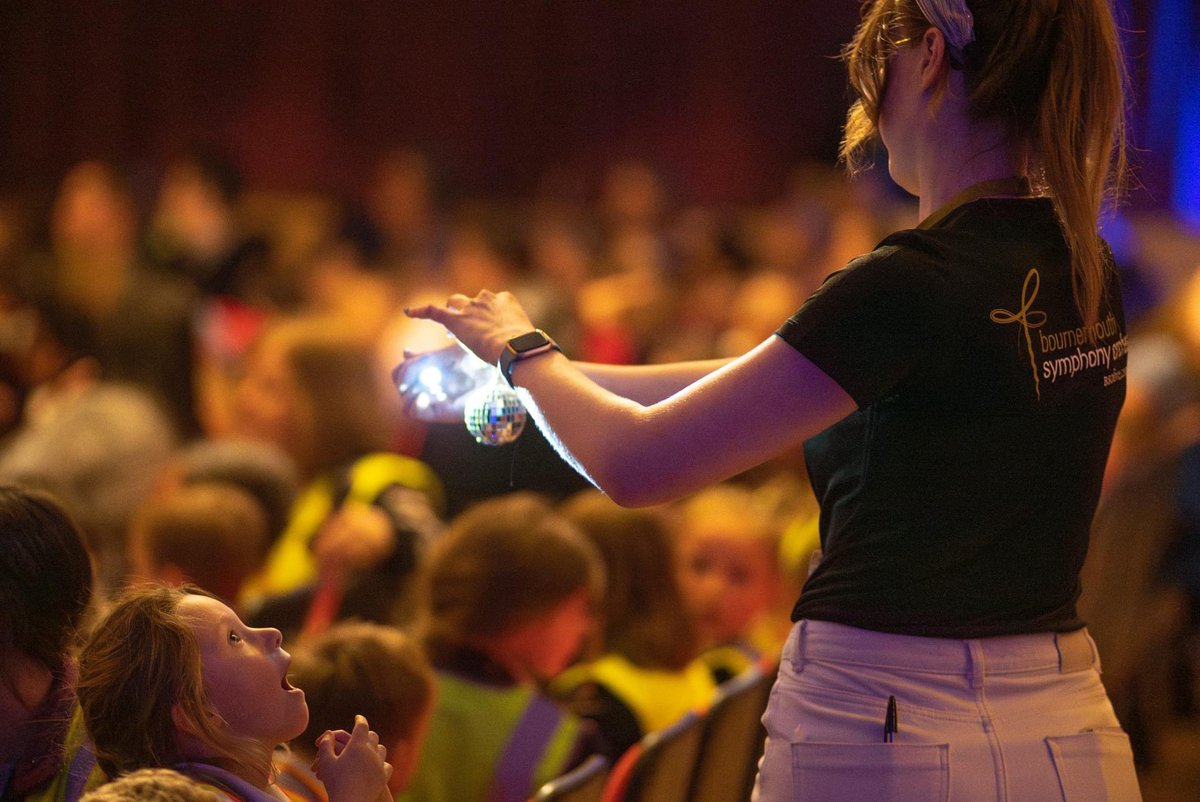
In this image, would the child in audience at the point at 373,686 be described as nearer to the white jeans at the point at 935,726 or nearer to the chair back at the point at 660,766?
the chair back at the point at 660,766

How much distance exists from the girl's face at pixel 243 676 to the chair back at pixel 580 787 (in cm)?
50

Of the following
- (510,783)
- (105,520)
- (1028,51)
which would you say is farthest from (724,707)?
(105,520)

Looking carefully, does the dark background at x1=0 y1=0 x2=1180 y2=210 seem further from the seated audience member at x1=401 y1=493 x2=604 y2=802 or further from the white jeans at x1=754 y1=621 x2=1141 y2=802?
the white jeans at x1=754 y1=621 x2=1141 y2=802

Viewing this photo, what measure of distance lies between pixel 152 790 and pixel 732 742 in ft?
4.19

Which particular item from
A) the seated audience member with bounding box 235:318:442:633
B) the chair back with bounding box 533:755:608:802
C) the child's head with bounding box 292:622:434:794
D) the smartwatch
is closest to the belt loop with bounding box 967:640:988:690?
the smartwatch

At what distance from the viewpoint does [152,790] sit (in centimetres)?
137

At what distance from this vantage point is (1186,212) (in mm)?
9445

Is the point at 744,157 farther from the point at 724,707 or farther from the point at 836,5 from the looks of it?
the point at 724,707

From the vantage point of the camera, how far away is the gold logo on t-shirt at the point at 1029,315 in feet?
5.02

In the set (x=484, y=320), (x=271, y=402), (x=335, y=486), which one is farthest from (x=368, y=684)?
(x=271, y=402)

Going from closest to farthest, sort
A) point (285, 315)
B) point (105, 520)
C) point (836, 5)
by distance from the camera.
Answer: point (105, 520) → point (285, 315) → point (836, 5)

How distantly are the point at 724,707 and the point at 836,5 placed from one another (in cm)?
1035

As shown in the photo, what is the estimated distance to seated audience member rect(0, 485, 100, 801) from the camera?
175 cm

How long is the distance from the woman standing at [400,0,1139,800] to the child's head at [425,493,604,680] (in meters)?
1.14
